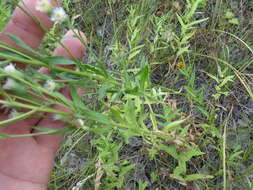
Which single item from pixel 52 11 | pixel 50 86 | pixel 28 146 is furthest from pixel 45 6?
pixel 28 146

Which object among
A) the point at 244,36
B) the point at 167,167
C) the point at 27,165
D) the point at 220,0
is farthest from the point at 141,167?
the point at 220,0

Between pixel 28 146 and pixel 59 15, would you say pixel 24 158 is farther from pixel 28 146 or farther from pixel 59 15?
pixel 59 15

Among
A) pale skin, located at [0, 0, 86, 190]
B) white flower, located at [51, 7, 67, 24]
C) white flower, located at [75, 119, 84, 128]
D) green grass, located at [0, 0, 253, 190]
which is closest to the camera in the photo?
white flower, located at [75, 119, 84, 128]

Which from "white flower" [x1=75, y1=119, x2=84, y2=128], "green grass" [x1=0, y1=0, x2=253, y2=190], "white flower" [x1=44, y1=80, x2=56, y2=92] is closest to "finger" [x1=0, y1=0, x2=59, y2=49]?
"green grass" [x1=0, y1=0, x2=253, y2=190]

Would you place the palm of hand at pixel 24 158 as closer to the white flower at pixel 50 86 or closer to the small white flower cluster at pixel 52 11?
the white flower at pixel 50 86

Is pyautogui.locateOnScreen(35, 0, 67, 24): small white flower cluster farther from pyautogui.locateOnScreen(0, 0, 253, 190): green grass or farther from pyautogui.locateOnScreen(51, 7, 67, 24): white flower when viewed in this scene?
pyautogui.locateOnScreen(0, 0, 253, 190): green grass

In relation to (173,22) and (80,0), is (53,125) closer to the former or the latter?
(173,22)

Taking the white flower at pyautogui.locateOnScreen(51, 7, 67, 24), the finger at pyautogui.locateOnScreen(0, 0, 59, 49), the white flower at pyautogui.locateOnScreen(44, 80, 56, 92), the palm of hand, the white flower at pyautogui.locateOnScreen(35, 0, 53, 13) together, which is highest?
the finger at pyautogui.locateOnScreen(0, 0, 59, 49)

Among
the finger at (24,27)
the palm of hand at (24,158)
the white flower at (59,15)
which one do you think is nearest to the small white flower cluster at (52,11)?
the white flower at (59,15)
